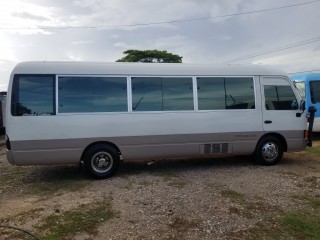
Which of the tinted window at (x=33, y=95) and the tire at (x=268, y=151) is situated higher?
the tinted window at (x=33, y=95)

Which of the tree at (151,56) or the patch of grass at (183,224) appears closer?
the patch of grass at (183,224)

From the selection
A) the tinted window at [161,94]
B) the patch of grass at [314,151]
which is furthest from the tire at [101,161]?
the patch of grass at [314,151]

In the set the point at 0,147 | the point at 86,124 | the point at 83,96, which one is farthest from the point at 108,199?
the point at 0,147

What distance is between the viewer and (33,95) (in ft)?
23.4

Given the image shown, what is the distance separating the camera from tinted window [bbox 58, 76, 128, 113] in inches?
287

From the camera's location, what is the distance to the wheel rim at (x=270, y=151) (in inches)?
335

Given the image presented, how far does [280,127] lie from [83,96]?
479 centimetres

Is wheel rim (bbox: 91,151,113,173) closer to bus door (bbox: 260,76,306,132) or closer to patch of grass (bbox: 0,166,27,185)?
patch of grass (bbox: 0,166,27,185)

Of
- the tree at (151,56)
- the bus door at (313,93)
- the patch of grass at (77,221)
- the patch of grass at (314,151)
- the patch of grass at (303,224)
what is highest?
the tree at (151,56)

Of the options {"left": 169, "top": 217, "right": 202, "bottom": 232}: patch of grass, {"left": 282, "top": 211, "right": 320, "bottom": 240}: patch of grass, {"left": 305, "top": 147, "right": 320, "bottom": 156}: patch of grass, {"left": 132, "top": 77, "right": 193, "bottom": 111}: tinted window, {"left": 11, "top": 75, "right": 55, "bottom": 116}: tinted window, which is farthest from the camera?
{"left": 305, "top": 147, "right": 320, "bottom": 156}: patch of grass

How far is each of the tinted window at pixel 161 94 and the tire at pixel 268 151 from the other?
2.05 metres

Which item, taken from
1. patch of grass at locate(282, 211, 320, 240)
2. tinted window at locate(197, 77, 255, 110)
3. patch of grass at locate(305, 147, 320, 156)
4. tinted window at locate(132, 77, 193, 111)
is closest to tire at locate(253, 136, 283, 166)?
tinted window at locate(197, 77, 255, 110)

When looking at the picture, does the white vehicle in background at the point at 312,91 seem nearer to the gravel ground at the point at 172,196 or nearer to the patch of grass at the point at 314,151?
the patch of grass at the point at 314,151

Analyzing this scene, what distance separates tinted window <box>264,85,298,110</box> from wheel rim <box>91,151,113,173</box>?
403 centimetres
